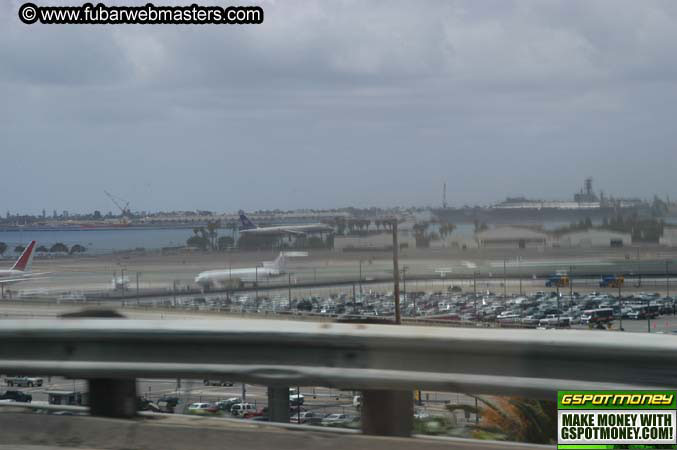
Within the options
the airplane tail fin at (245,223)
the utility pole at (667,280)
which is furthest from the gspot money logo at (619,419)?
the airplane tail fin at (245,223)

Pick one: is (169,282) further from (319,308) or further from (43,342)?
(43,342)

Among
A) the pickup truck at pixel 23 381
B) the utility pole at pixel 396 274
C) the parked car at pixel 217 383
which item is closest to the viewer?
the parked car at pixel 217 383

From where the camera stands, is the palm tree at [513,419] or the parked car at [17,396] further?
the parked car at [17,396]

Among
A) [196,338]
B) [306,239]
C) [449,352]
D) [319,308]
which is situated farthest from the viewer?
[306,239]

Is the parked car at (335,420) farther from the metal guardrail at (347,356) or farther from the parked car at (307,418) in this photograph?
the metal guardrail at (347,356)

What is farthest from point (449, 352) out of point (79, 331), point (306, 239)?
point (306, 239)

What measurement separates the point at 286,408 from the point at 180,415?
91 cm

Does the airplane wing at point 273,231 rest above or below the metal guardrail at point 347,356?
above

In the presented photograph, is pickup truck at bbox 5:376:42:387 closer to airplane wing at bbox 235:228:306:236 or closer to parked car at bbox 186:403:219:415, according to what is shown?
parked car at bbox 186:403:219:415

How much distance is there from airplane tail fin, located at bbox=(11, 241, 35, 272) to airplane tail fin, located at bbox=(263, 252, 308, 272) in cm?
297

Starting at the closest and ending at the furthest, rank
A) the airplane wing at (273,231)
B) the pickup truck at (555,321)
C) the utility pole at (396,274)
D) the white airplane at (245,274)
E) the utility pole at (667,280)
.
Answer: the pickup truck at (555,321) → the utility pole at (396,274) → the utility pole at (667,280) → the white airplane at (245,274) → the airplane wing at (273,231)

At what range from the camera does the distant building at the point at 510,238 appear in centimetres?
951

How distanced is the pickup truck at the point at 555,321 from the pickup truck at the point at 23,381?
13.6 feet

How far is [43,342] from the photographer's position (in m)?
6.07
